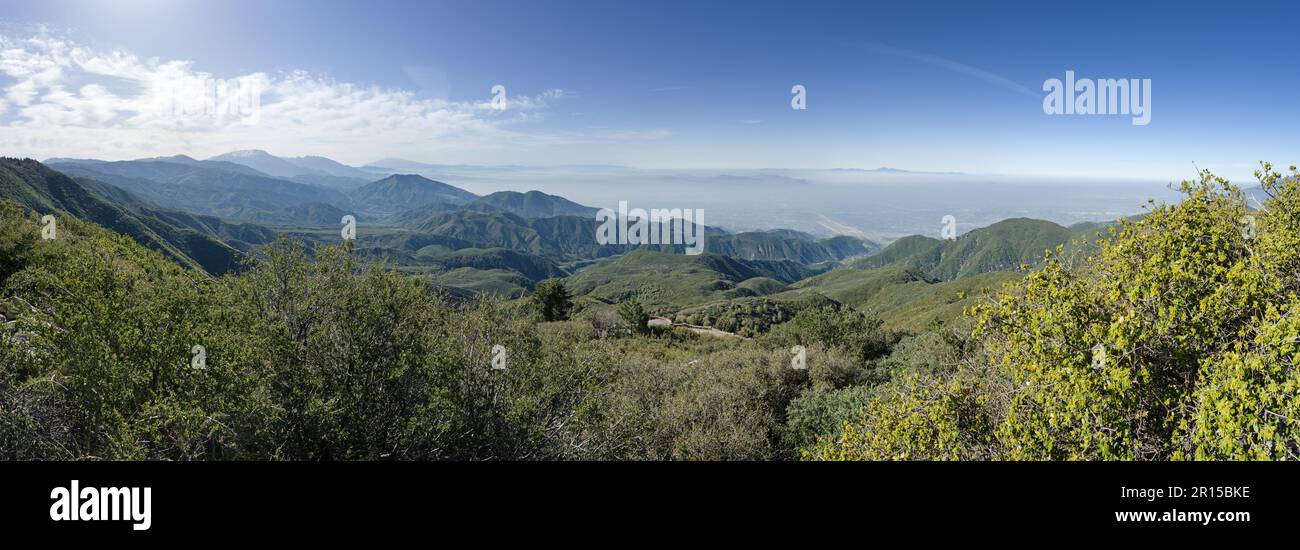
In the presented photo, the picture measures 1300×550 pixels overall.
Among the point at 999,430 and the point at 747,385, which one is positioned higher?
the point at 999,430

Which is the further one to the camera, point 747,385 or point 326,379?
point 747,385

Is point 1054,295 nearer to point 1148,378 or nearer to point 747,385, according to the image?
point 1148,378

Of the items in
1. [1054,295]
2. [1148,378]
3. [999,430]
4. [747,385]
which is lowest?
[747,385]
